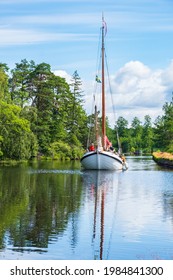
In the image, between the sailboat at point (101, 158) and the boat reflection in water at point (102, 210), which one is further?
the sailboat at point (101, 158)

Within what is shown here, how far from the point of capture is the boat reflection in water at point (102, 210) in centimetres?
1539

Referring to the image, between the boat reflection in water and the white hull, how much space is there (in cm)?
1044

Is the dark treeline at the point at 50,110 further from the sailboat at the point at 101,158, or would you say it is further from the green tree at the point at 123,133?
→ the green tree at the point at 123,133

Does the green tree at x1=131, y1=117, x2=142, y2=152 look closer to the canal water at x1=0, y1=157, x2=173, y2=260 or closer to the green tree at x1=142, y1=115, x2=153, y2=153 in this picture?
the green tree at x1=142, y1=115, x2=153, y2=153

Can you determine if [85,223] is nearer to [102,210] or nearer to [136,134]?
[102,210]

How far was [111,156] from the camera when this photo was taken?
48000 mm

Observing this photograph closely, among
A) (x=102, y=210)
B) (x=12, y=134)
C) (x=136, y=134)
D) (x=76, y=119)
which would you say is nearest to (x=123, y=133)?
(x=136, y=134)

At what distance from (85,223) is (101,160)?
28995 millimetres

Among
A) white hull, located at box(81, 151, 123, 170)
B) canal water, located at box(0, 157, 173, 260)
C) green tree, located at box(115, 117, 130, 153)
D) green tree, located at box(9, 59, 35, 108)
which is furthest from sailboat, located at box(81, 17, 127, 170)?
green tree, located at box(115, 117, 130, 153)

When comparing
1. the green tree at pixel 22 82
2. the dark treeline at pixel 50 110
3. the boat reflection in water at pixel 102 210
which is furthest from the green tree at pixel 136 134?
the boat reflection in water at pixel 102 210

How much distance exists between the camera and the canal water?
47.6ft
